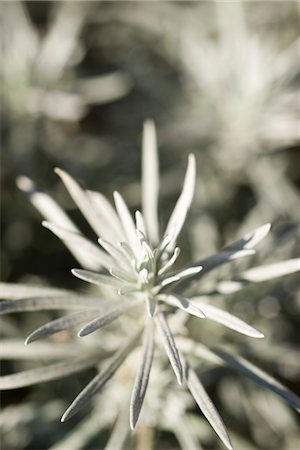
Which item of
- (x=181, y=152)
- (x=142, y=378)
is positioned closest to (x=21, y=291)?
(x=142, y=378)

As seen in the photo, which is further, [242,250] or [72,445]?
[72,445]

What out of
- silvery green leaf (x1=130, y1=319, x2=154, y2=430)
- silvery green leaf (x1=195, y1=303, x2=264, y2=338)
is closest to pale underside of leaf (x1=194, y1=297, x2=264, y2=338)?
silvery green leaf (x1=195, y1=303, x2=264, y2=338)

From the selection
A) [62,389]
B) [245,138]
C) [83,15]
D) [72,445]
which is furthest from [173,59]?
[72,445]

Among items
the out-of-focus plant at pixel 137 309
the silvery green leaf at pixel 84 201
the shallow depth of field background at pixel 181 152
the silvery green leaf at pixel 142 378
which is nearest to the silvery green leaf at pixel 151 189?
the out-of-focus plant at pixel 137 309

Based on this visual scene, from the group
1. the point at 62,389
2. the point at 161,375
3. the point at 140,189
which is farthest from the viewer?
the point at 140,189

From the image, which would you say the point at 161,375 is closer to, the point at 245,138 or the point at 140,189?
the point at 140,189

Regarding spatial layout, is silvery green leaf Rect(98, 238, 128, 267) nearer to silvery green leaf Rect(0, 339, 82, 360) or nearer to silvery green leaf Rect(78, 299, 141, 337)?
silvery green leaf Rect(78, 299, 141, 337)
